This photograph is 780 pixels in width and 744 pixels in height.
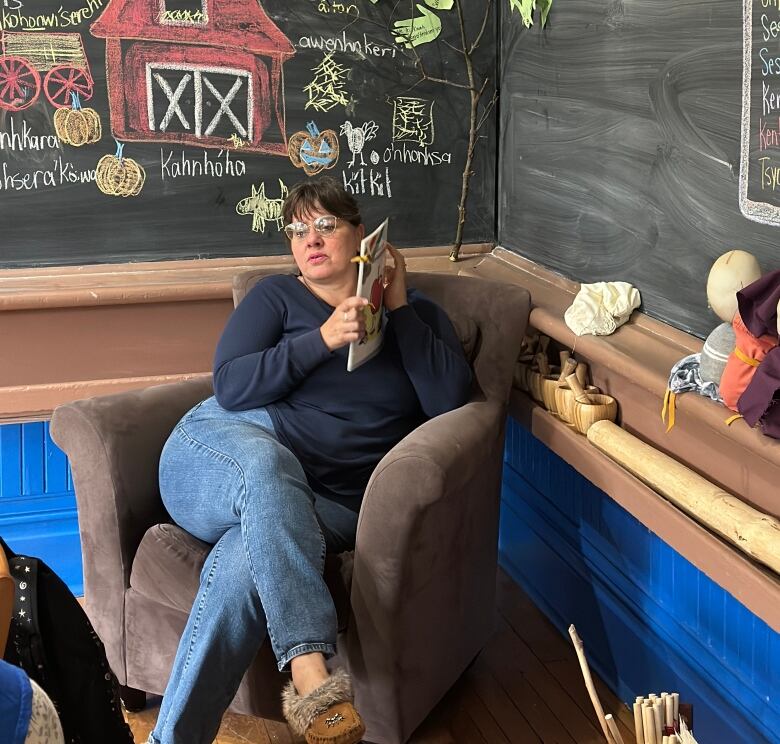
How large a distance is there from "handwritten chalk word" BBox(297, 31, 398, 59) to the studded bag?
70.6 inches

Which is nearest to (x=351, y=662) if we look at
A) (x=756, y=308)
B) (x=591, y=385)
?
(x=591, y=385)

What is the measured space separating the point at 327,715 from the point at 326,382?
0.72 meters

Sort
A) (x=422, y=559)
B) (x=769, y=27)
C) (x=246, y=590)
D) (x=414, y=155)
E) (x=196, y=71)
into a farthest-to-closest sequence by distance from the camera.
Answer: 1. (x=414, y=155)
2. (x=196, y=71)
3. (x=422, y=559)
4. (x=246, y=590)
5. (x=769, y=27)

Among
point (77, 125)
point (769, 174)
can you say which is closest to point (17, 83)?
point (77, 125)

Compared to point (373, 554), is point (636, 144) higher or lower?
higher

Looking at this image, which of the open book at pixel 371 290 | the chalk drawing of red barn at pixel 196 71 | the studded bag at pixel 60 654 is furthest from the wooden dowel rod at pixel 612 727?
the chalk drawing of red barn at pixel 196 71

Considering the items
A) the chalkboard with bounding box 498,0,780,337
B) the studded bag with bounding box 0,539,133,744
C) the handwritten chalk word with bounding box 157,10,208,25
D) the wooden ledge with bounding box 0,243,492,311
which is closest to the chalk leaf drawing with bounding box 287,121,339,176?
the wooden ledge with bounding box 0,243,492,311

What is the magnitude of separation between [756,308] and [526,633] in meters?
1.26

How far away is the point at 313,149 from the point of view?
2.85m

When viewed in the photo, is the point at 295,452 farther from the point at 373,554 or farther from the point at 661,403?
the point at 661,403

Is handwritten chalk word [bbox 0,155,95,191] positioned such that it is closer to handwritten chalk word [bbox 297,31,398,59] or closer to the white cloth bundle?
handwritten chalk word [bbox 297,31,398,59]

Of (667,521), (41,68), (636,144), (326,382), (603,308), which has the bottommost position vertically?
(667,521)

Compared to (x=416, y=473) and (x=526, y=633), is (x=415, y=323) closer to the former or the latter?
(x=416, y=473)

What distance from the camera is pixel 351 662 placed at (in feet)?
6.56
